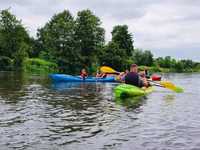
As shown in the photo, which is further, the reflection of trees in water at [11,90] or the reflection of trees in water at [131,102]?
the reflection of trees in water at [11,90]

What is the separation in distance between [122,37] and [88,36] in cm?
966

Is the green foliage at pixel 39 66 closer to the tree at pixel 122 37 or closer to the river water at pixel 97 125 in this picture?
the tree at pixel 122 37

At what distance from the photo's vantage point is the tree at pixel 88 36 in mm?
71938

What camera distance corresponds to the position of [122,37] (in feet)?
260

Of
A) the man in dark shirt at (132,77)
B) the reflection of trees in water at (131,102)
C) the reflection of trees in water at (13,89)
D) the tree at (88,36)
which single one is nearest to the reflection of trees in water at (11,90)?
the reflection of trees in water at (13,89)

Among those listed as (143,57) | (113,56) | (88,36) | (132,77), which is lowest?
(132,77)

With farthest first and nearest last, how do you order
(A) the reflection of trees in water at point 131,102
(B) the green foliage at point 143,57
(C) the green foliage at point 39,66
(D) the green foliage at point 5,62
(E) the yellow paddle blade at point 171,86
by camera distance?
(B) the green foliage at point 143,57 → (D) the green foliage at point 5,62 → (C) the green foliage at point 39,66 → (E) the yellow paddle blade at point 171,86 → (A) the reflection of trees in water at point 131,102

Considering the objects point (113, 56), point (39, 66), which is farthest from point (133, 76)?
→ point (39, 66)

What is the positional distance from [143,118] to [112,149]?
4.87 metres

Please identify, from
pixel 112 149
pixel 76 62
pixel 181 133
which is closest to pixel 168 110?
pixel 181 133

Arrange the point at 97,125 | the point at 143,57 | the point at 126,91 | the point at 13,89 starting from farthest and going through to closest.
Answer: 1. the point at 143,57
2. the point at 13,89
3. the point at 126,91
4. the point at 97,125

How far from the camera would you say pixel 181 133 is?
38.1 feet

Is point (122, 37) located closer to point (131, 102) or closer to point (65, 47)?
point (65, 47)

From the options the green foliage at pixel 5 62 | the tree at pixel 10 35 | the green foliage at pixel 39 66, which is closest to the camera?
the green foliage at pixel 39 66
